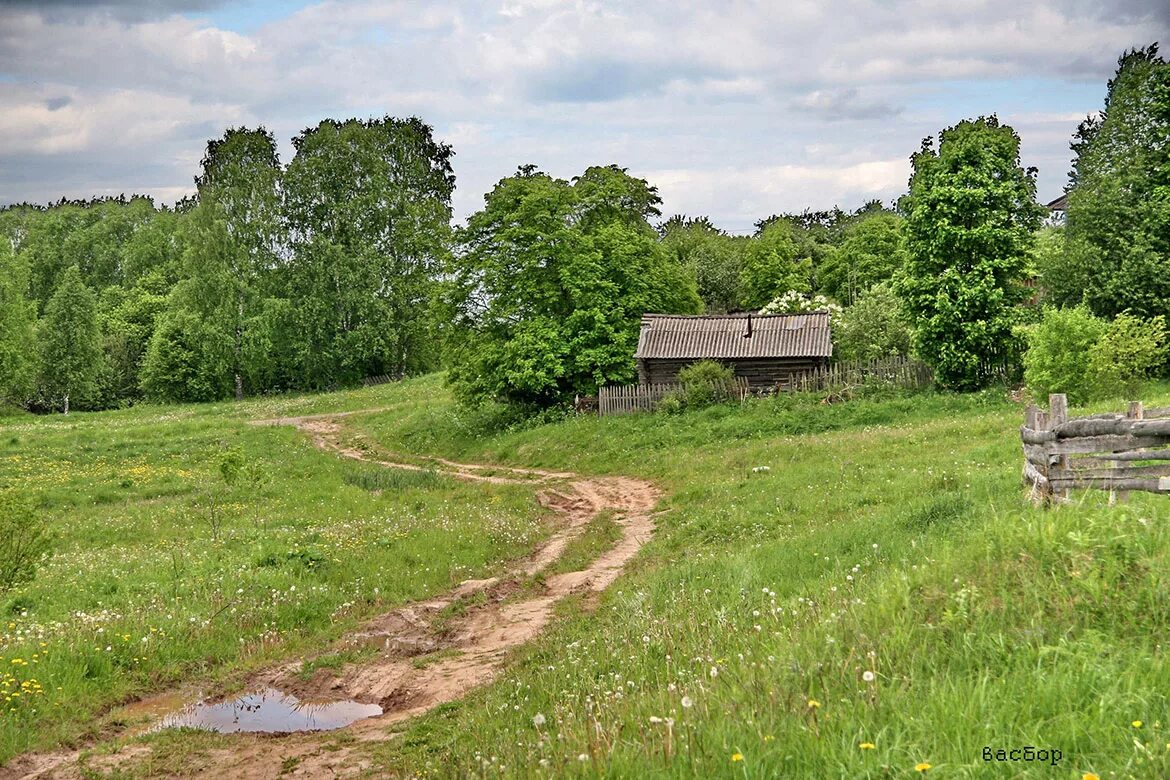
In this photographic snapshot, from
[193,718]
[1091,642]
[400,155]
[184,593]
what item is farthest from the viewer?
[400,155]

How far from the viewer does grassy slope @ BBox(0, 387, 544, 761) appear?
12.0 m

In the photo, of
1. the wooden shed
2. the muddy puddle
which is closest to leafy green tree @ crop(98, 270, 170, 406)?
the wooden shed

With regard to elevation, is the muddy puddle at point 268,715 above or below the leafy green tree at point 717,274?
below

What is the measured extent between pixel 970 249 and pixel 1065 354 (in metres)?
11.0

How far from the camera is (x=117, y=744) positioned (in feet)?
33.3

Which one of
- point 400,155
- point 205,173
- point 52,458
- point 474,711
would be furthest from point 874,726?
point 205,173

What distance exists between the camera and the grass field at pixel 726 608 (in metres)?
5.71

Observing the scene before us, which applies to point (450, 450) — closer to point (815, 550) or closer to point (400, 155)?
point (815, 550)

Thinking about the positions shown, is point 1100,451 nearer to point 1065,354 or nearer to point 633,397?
point 1065,354

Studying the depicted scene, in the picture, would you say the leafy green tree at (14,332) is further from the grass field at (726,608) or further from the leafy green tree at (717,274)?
the leafy green tree at (717,274)

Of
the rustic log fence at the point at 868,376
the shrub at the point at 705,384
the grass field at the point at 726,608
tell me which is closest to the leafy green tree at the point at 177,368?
the grass field at the point at 726,608

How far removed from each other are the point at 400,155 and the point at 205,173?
18953 mm

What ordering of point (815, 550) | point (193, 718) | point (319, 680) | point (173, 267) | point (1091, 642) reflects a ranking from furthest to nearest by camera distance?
point (173, 267), point (815, 550), point (319, 680), point (193, 718), point (1091, 642)

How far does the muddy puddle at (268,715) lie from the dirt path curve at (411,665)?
0.22 metres
